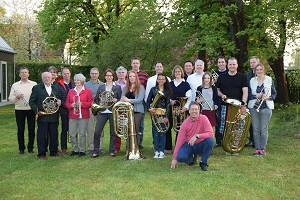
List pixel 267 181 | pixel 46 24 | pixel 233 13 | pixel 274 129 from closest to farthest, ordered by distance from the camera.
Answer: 1. pixel 267 181
2. pixel 274 129
3. pixel 233 13
4. pixel 46 24

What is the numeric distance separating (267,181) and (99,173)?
245 cm

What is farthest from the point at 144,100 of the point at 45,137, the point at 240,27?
the point at 240,27

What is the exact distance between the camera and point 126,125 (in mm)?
7746

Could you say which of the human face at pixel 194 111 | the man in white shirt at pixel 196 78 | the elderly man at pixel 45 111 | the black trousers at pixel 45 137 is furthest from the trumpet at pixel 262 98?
the black trousers at pixel 45 137

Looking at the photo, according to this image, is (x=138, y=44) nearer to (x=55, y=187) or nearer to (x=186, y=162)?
(x=186, y=162)

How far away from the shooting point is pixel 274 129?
38.8ft

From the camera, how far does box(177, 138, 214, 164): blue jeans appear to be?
6707 mm

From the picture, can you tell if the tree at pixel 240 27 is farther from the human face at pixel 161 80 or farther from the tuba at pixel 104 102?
the tuba at pixel 104 102

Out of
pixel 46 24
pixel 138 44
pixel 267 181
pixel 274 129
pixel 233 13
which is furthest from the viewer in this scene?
pixel 46 24

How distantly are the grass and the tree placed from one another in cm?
754

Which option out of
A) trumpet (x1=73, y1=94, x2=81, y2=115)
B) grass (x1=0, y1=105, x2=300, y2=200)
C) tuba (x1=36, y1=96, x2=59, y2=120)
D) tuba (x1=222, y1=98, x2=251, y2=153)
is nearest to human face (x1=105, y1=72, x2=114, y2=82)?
trumpet (x1=73, y1=94, x2=81, y2=115)

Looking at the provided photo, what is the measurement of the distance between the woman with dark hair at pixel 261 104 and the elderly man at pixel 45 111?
3.64 m

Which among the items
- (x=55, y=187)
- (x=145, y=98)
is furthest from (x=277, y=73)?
(x=55, y=187)

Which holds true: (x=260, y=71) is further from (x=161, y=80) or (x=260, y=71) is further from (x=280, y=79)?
(x=280, y=79)
